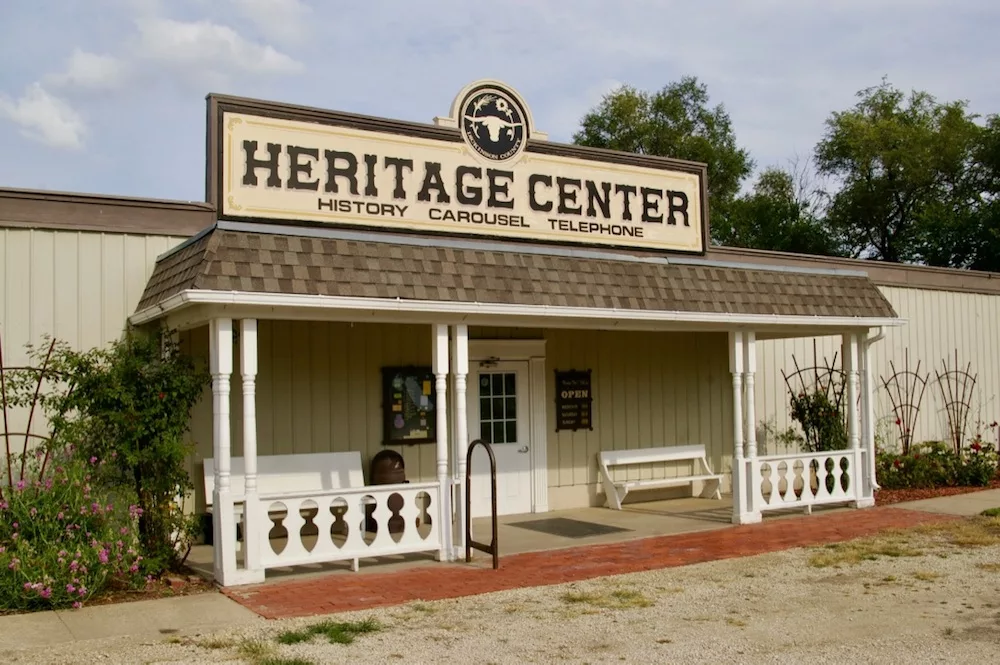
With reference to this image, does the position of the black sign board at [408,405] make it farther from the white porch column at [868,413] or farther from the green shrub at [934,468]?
the green shrub at [934,468]

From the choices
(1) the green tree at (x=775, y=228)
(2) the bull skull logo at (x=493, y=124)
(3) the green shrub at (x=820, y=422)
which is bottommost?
(3) the green shrub at (x=820, y=422)

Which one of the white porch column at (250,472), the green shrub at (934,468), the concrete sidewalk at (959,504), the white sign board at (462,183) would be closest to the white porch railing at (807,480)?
the concrete sidewalk at (959,504)

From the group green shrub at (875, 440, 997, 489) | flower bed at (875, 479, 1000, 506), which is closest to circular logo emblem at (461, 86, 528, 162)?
flower bed at (875, 479, 1000, 506)

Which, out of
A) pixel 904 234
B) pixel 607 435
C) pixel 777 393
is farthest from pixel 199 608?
pixel 904 234

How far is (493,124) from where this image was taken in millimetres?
11195

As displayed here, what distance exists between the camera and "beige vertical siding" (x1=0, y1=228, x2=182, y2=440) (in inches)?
370

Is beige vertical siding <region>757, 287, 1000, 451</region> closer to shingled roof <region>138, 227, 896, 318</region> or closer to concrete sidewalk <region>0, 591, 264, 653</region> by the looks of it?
shingled roof <region>138, 227, 896, 318</region>

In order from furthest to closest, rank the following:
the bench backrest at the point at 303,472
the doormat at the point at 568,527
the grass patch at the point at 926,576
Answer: the doormat at the point at 568,527 < the bench backrest at the point at 303,472 < the grass patch at the point at 926,576

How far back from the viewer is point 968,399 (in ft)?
56.5

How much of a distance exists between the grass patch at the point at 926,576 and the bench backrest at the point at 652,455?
16.8 ft

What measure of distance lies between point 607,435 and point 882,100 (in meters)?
29.4

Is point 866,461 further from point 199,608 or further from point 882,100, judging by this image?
point 882,100

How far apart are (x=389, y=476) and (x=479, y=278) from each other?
8.51ft

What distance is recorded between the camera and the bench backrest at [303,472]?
1030 centimetres
